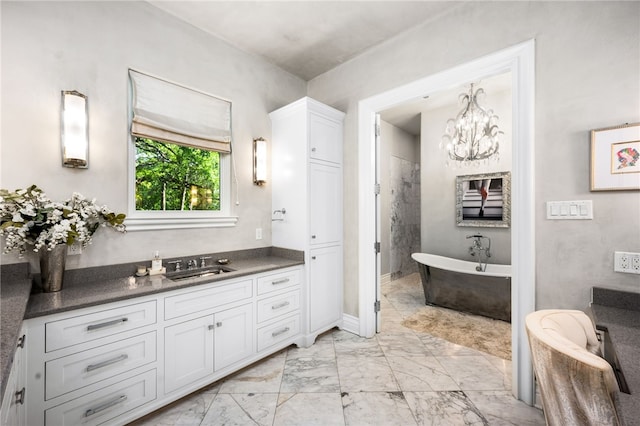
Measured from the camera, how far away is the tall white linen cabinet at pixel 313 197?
8.97ft

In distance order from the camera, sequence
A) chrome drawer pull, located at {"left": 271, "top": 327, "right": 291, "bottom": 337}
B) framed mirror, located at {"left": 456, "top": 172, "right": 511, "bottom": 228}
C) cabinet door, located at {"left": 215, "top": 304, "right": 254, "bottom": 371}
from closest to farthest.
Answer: cabinet door, located at {"left": 215, "top": 304, "right": 254, "bottom": 371}, chrome drawer pull, located at {"left": 271, "top": 327, "right": 291, "bottom": 337}, framed mirror, located at {"left": 456, "top": 172, "right": 511, "bottom": 228}

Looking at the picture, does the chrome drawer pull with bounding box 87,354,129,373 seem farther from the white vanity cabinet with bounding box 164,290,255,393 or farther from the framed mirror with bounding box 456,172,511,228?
the framed mirror with bounding box 456,172,511,228

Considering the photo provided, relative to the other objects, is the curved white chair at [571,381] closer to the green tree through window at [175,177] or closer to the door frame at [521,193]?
the door frame at [521,193]

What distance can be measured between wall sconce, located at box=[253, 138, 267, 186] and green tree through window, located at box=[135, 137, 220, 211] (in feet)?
1.21

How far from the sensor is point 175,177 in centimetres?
249

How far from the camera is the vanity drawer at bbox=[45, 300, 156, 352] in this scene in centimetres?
142

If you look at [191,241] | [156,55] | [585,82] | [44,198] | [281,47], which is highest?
[281,47]

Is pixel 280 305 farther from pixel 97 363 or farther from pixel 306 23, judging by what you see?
pixel 306 23

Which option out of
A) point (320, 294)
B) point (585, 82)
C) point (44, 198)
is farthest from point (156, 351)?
point (585, 82)

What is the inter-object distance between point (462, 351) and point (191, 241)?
272cm

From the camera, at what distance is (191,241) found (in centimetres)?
246

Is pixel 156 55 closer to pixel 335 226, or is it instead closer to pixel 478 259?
pixel 335 226

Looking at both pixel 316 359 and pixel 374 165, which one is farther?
pixel 374 165

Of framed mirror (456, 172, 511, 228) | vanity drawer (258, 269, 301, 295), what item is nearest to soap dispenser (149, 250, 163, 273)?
vanity drawer (258, 269, 301, 295)
